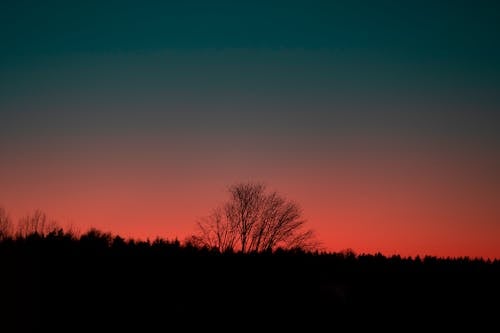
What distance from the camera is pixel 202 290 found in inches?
647

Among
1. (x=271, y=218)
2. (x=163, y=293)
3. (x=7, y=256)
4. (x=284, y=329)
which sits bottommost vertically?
(x=284, y=329)

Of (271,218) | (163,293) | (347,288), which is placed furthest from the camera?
(271,218)

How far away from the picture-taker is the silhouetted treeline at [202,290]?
43.1 feet

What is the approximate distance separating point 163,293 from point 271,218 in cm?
3685

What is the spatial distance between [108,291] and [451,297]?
18.4 metres

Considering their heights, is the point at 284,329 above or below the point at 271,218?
below

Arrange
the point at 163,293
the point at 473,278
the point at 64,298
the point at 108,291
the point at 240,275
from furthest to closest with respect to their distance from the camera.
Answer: the point at 473,278 < the point at 240,275 < the point at 163,293 < the point at 108,291 < the point at 64,298

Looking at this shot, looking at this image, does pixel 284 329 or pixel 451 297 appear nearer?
pixel 284 329

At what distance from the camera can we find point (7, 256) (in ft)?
45.3

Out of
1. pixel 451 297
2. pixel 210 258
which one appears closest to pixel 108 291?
pixel 210 258

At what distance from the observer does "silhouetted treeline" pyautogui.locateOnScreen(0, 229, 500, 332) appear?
1313cm

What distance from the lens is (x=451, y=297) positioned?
80.2 ft

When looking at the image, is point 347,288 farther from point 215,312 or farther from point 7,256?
point 7,256

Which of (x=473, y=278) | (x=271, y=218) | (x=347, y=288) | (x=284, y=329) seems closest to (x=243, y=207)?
(x=271, y=218)
